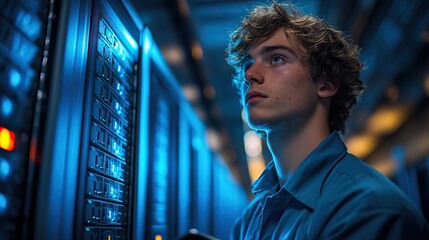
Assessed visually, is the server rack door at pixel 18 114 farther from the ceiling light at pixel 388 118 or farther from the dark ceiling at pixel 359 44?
the ceiling light at pixel 388 118

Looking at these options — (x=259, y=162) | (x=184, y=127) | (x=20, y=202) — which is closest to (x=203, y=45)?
(x=184, y=127)

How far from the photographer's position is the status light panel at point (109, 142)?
892 mm

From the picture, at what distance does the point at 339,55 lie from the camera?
1.40m

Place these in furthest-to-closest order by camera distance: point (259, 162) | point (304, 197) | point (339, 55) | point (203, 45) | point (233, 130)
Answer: point (259, 162), point (233, 130), point (203, 45), point (339, 55), point (304, 197)

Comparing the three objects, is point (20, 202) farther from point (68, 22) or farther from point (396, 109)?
point (396, 109)

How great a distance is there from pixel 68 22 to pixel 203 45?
2012mm

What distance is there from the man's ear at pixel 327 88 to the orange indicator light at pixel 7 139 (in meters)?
0.96

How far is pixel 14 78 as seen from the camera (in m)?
0.68

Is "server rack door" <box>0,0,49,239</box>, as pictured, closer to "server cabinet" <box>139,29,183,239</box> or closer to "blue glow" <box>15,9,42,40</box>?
"blue glow" <box>15,9,42,40</box>

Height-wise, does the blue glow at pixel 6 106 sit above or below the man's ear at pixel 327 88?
below

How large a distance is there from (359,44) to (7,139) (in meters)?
2.50

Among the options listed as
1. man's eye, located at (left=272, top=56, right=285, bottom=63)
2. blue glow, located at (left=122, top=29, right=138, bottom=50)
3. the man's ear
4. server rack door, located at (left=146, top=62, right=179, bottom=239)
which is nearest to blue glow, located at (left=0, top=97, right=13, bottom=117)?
blue glow, located at (left=122, top=29, right=138, bottom=50)

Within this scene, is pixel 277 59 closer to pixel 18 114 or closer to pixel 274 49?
pixel 274 49

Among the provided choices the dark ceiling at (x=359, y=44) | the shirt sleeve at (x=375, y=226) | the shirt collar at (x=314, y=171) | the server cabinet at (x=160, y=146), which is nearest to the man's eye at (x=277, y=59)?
the shirt collar at (x=314, y=171)
